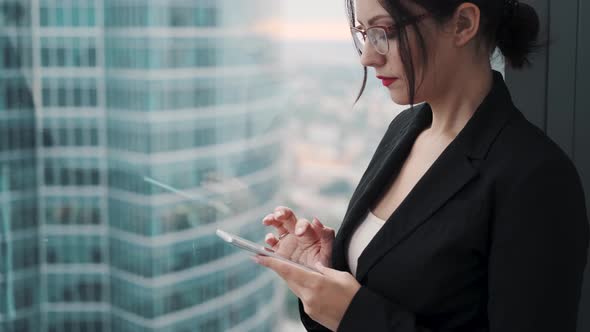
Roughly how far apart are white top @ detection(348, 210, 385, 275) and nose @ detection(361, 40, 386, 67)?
0.82 feet

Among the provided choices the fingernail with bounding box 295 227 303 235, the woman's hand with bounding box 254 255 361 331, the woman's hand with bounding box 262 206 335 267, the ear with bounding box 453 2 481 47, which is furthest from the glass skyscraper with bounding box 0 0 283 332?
the ear with bounding box 453 2 481 47

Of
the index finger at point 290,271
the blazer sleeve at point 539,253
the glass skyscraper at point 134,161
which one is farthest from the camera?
the glass skyscraper at point 134,161

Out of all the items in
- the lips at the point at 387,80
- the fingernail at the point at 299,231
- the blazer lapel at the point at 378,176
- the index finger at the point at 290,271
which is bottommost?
the index finger at the point at 290,271

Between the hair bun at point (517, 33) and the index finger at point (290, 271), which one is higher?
the hair bun at point (517, 33)

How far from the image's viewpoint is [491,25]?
2.68 feet

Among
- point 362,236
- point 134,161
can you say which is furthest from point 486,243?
point 134,161

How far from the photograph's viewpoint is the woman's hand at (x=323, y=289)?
779 millimetres

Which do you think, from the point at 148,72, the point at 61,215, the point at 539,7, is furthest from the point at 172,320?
the point at 539,7

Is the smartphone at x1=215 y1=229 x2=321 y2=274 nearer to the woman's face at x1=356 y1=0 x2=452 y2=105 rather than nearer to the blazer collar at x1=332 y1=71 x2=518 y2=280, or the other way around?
the blazer collar at x1=332 y1=71 x2=518 y2=280

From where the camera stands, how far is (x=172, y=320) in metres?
2.36

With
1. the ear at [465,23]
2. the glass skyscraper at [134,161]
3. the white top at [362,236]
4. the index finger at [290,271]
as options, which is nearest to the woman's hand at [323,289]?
the index finger at [290,271]

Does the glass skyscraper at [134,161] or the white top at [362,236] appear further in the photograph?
the glass skyscraper at [134,161]

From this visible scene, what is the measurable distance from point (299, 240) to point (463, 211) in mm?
321

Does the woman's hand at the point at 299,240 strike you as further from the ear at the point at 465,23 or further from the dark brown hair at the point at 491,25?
the ear at the point at 465,23
